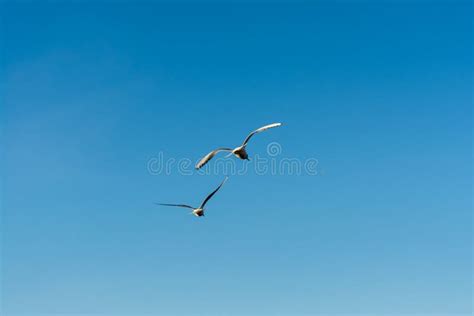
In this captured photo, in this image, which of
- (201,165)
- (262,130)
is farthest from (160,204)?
(262,130)

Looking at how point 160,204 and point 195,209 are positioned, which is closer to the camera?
point 160,204

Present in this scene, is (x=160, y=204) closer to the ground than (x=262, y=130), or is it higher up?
closer to the ground

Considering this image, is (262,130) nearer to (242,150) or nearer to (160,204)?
(242,150)

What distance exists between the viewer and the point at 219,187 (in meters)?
65.2

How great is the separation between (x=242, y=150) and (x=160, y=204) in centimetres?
848

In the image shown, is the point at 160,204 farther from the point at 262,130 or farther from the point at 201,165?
the point at 262,130

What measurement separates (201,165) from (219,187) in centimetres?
796

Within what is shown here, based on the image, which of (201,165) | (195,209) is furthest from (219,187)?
(201,165)

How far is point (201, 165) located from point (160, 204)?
5749mm

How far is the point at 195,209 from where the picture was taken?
66812 mm

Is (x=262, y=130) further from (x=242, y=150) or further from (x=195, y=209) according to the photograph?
(x=195, y=209)

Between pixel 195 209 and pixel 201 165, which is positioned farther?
pixel 195 209

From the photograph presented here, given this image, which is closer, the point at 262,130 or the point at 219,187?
the point at 262,130

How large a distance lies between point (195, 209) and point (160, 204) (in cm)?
690
